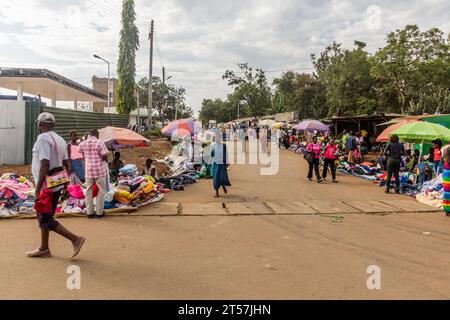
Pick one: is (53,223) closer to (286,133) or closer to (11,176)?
(11,176)

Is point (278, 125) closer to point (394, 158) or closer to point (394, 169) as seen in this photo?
point (394, 169)

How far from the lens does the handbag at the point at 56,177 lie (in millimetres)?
5031

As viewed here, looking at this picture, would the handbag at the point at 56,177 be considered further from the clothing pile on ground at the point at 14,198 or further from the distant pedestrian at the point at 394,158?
the distant pedestrian at the point at 394,158

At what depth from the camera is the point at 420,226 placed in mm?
7395

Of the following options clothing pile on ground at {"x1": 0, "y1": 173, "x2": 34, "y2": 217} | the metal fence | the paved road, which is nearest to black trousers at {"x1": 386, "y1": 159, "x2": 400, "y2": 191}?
the paved road

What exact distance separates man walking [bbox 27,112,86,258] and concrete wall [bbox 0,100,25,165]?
822 cm

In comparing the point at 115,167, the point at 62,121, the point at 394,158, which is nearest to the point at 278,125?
the point at 62,121

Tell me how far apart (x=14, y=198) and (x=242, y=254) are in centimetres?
529

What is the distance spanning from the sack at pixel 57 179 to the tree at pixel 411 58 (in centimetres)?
3345

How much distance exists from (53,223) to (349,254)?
4022 mm

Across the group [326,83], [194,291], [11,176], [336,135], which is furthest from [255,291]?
[326,83]

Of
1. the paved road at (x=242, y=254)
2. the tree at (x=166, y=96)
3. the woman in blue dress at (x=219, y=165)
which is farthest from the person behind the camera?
the tree at (x=166, y=96)

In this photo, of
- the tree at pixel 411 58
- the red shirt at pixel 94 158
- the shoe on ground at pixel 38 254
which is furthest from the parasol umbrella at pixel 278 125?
the shoe on ground at pixel 38 254

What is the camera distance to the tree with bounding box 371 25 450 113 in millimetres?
33438
